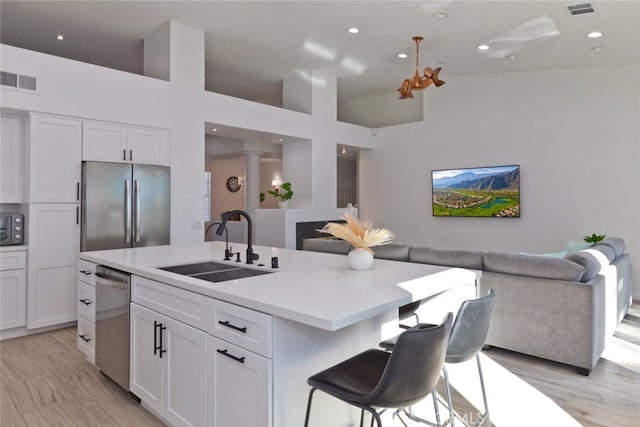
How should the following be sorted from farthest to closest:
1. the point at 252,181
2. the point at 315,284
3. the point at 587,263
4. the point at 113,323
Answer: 1. the point at 252,181
2. the point at 587,263
3. the point at 113,323
4. the point at 315,284

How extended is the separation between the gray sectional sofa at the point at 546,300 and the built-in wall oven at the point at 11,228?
12.5 ft

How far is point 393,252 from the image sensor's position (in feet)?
12.0

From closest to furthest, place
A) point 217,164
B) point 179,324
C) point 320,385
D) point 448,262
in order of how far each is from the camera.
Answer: point 320,385 → point 179,324 → point 448,262 → point 217,164

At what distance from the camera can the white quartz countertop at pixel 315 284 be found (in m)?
1.47

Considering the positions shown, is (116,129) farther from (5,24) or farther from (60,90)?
(5,24)

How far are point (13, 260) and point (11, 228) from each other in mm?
438

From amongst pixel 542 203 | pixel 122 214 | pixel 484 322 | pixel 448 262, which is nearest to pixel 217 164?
pixel 122 214

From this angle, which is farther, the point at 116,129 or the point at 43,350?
the point at 116,129

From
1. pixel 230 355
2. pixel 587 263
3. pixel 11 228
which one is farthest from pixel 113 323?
pixel 587 263

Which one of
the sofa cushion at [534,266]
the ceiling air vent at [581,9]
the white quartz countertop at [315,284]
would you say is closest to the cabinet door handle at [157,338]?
the white quartz countertop at [315,284]

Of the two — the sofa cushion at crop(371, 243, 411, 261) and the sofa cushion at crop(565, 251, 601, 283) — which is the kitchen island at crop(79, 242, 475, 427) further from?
the sofa cushion at crop(565, 251, 601, 283)

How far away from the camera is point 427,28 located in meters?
4.98

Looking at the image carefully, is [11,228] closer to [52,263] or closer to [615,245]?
[52,263]

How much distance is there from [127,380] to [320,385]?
1.58 meters
